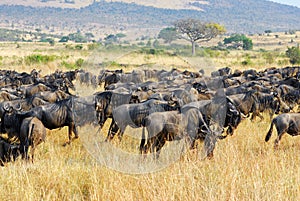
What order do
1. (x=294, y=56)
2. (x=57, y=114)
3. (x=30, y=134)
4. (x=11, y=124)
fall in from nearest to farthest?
1. (x=30, y=134)
2. (x=11, y=124)
3. (x=57, y=114)
4. (x=294, y=56)

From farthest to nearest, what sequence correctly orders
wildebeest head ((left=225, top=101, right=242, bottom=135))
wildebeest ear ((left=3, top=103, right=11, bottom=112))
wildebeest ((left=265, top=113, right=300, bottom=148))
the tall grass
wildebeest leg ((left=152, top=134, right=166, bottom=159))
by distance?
wildebeest ear ((left=3, top=103, right=11, bottom=112)) < wildebeest ((left=265, top=113, right=300, bottom=148)) < wildebeest head ((left=225, top=101, right=242, bottom=135)) < wildebeest leg ((left=152, top=134, right=166, bottom=159)) < the tall grass

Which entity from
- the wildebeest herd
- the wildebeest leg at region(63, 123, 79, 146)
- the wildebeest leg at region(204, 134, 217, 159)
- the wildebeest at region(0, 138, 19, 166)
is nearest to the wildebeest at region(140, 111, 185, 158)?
the wildebeest herd

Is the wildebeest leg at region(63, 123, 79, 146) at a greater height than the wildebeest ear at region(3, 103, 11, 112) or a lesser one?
lesser

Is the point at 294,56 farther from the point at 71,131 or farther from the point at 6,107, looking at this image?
the point at 6,107

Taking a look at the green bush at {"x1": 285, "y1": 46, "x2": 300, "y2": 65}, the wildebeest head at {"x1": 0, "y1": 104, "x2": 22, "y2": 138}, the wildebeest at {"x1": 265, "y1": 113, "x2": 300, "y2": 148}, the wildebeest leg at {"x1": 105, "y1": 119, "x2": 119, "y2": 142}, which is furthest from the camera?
the green bush at {"x1": 285, "y1": 46, "x2": 300, "y2": 65}

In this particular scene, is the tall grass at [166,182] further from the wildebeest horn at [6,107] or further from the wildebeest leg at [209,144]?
the wildebeest horn at [6,107]

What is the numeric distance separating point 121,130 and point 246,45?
6171 cm

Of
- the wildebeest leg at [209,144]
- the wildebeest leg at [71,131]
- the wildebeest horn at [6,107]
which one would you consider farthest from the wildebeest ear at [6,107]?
the wildebeest leg at [209,144]

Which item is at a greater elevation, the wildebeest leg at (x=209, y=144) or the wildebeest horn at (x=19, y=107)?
the wildebeest leg at (x=209, y=144)

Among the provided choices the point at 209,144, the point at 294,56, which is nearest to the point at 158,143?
the point at 209,144

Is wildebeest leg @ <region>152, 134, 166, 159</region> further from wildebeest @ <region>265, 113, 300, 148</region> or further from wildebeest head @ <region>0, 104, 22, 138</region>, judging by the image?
wildebeest head @ <region>0, 104, 22, 138</region>

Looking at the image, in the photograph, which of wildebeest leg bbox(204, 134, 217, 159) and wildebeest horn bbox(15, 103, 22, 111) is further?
wildebeest horn bbox(15, 103, 22, 111)

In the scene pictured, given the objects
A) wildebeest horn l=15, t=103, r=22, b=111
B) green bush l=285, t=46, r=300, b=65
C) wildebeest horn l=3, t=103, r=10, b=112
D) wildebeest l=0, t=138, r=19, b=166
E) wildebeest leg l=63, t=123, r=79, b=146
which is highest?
wildebeest horn l=3, t=103, r=10, b=112

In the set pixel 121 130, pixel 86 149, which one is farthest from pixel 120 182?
pixel 121 130
